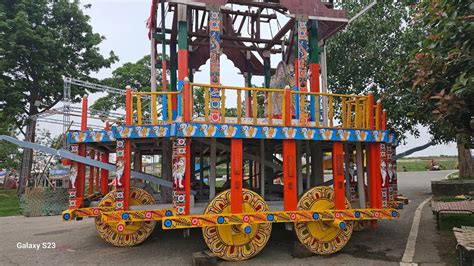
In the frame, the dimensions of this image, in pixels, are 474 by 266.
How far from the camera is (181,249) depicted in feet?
25.0

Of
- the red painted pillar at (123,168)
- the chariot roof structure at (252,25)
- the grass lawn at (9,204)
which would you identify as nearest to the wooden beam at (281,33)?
the chariot roof structure at (252,25)

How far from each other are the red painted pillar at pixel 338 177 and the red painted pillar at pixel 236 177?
1.94 metres

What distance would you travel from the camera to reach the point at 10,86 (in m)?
19.5

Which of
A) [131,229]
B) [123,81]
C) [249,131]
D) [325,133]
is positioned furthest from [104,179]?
[123,81]

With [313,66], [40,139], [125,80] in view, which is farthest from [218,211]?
[40,139]

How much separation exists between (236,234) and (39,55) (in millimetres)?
17843

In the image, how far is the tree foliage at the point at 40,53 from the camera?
1886 centimetres

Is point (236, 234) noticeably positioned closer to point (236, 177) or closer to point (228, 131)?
point (236, 177)

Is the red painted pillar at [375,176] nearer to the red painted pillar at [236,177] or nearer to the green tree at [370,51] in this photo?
the red painted pillar at [236,177]

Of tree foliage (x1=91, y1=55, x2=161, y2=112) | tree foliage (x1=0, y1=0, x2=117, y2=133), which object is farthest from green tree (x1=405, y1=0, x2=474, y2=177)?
tree foliage (x1=91, y1=55, x2=161, y2=112)

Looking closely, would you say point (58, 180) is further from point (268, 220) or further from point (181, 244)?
point (268, 220)

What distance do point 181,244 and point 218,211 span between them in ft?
6.63

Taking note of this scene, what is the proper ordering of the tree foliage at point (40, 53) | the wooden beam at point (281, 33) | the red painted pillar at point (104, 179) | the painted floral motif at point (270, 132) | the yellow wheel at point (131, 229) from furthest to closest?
the tree foliage at point (40, 53), the red painted pillar at point (104, 179), the wooden beam at point (281, 33), the yellow wheel at point (131, 229), the painted floral motif at point (270, 132)

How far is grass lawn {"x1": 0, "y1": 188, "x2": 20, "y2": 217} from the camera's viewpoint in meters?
16.3
